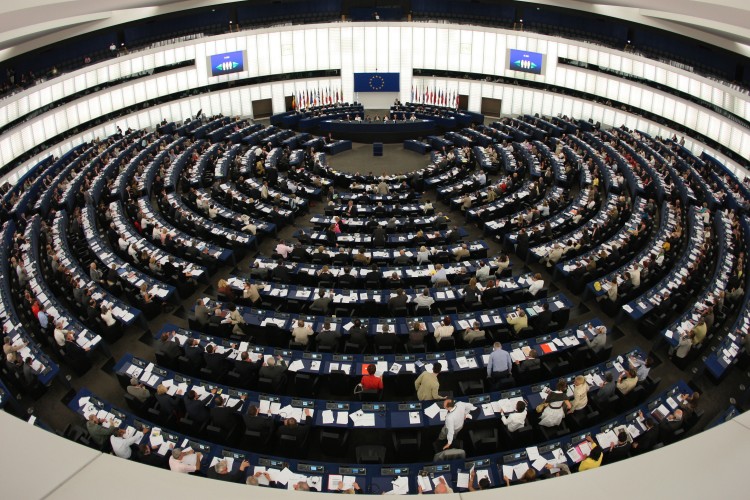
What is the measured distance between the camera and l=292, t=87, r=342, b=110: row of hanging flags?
43.6 meters

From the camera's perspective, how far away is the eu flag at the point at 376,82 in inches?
1724

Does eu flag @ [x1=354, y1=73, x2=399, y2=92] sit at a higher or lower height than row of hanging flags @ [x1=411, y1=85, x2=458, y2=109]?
higher

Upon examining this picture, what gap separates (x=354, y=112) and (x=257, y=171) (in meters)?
13.6

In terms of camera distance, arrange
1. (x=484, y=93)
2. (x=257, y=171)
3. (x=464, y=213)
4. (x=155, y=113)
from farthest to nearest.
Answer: (x=484, y=93) → (x=155, y=113) → (x=257, y=171) → (x=464, y=213)

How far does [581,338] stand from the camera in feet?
47.0

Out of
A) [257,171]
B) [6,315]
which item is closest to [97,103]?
[257,171]

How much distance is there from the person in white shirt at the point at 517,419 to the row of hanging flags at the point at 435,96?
3543 cm

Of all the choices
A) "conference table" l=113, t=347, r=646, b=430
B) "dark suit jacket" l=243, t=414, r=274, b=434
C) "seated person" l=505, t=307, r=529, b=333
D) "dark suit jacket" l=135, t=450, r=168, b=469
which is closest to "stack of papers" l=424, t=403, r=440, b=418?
"conference table" l=113, t=347, r=646, b=430

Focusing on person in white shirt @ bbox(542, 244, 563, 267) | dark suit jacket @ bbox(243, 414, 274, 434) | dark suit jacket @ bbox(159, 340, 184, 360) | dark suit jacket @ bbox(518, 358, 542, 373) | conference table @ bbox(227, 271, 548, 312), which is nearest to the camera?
dark suit jacket @ bbox(243, 414, 274, 434)

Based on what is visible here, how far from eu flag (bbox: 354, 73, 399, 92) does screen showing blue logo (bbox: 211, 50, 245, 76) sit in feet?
30.5

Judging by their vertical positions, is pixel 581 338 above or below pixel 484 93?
below

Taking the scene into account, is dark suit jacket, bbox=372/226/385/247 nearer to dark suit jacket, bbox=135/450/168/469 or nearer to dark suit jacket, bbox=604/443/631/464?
dark suit jacket, bbox=135/450/168/469

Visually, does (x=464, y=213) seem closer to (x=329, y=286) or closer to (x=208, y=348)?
(x=329, y=286)

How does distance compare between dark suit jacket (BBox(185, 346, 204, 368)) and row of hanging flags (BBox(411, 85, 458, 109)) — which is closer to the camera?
dark suit jacket (BBox(185, 346, 204, 368))
